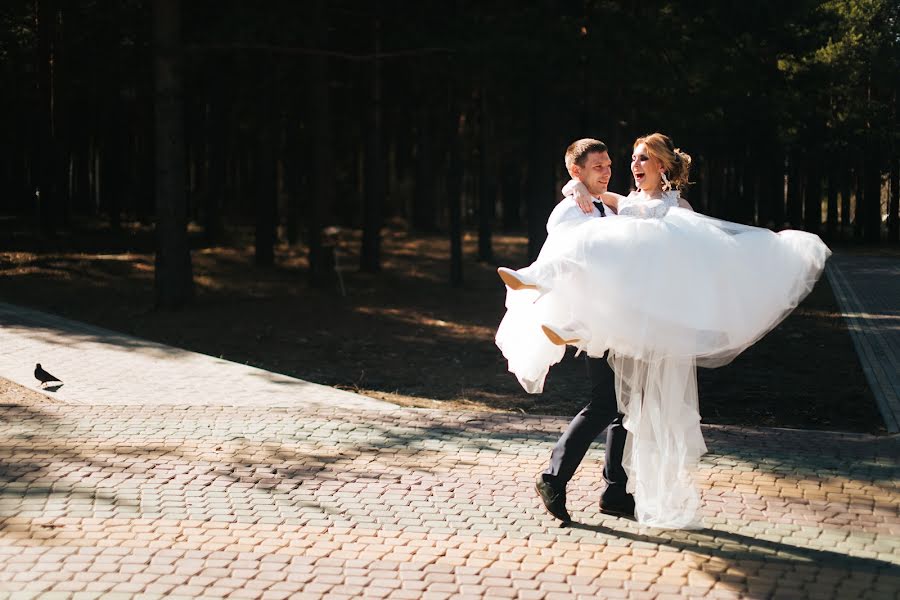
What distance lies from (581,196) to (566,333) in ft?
2.75

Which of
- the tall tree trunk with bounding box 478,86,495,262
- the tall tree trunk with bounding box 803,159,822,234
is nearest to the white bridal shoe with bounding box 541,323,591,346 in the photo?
the tall tree trunk with bounding box 478,86,495,262

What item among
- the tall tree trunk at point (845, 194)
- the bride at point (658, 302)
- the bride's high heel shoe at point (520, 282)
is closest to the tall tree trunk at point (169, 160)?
the bride at point (658, 302)

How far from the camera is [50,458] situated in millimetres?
7957

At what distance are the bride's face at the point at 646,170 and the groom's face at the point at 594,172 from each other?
0.17 meters

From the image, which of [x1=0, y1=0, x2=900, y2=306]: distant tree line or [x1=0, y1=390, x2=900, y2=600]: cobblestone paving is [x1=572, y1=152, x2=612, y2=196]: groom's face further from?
[x1=0, y1=0, x2=900, y2=306]: distant tree line

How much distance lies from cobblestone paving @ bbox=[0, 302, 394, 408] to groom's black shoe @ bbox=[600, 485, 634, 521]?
3851mm

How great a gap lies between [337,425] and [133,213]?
1706 inches

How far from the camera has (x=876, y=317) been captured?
19.6 m

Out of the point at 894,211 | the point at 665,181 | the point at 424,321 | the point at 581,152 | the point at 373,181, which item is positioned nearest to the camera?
the point at 581,152

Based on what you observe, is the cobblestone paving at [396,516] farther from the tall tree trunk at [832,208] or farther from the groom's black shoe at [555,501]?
the tall tree trunk at [832,208]

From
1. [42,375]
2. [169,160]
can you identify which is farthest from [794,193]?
[42,375]

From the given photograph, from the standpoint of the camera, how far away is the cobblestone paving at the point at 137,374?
414 inches

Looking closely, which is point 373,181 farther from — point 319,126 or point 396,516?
point 396,516

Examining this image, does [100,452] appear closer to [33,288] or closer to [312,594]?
[312,594]
